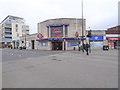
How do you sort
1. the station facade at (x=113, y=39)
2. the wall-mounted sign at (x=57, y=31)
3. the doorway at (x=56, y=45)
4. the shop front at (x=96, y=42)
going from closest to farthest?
the shop front at (x=96, y=42)
the wall-mounted sign at (x=57, y=31)
the doorway at (x=56, y=45)
the station facade at (x=113, y=39)

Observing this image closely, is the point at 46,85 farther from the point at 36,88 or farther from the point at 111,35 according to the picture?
the point at 111,35

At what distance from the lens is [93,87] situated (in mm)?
5246

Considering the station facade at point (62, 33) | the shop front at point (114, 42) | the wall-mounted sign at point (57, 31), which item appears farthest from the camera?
the shop front at point (114, 42)

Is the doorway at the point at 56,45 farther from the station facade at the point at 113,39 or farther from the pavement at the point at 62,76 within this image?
the pavement at the point at 62,76

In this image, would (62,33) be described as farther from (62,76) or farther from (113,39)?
(62,76)

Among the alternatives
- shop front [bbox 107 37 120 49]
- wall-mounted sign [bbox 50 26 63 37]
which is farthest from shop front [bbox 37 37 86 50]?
shop front [bbox 107 37 120 49]

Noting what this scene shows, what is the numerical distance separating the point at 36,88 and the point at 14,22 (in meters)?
95.1

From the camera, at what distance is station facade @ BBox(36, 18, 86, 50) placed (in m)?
39.4

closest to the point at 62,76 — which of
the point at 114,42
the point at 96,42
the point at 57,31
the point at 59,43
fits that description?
the point at 59,43

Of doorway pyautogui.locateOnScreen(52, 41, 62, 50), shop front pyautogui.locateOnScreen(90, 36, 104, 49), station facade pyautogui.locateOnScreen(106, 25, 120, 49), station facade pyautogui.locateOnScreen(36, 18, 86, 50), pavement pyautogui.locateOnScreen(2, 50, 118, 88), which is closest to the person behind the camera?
pavement pyautogui.locateOnScreen(2, 50, 118, 88)

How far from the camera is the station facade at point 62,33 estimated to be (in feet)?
129

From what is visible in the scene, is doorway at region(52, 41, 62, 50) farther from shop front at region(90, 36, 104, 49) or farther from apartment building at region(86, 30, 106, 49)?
shop front at region(90, 36, 104, 49)

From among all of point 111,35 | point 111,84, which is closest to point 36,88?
point 111,84

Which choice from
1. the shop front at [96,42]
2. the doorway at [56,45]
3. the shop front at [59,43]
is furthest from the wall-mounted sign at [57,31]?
the shop front at [96,42]
